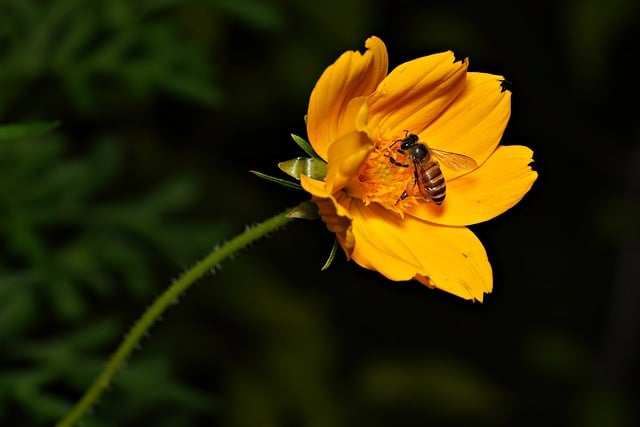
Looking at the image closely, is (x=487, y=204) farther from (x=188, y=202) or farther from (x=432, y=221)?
(x=188, y=202)

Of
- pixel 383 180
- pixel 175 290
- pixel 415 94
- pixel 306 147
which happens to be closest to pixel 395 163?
pixel 383 180

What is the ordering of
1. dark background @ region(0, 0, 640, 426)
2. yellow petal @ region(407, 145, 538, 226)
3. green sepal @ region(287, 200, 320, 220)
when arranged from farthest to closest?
dark background @ region(0, 0, 640, 426)
yellow petal @ region(407, 145, 538, 226)
green sepal @ region(287, 200, 320, 220)

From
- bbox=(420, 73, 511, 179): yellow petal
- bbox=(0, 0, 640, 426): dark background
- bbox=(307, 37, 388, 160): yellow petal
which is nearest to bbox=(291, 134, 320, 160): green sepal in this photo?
bbox=(307, 37, 388, 160): yellow petal

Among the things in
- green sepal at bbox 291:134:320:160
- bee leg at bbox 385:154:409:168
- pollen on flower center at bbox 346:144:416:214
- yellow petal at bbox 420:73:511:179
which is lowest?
pollen on flower center at bbox 346:144:416:214

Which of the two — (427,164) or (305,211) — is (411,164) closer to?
(427,164)

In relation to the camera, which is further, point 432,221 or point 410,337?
point 410,337

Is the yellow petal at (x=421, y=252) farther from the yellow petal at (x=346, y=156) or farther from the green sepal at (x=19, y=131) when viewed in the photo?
the green sepal at (x=19, y=131)

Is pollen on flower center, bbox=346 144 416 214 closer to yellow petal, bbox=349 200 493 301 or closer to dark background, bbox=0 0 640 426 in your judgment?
yellow petal, bbox=349 200 493 301

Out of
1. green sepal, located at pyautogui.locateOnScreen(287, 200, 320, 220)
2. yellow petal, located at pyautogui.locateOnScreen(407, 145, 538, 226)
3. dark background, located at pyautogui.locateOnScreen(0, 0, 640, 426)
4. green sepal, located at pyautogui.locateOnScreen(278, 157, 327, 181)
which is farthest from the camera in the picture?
dark background, located at pyautogui.locateOnScreen(0, 0, 640, 426)

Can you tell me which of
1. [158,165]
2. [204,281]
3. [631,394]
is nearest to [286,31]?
[158,165]
